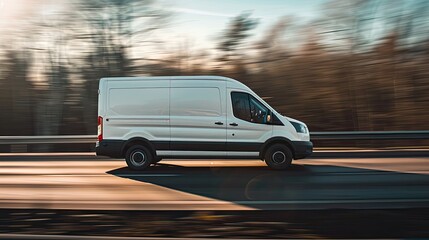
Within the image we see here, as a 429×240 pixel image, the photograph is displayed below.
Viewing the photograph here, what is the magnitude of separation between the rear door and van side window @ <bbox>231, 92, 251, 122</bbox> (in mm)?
243

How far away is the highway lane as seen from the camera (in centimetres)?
762

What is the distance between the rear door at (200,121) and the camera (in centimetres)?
1177

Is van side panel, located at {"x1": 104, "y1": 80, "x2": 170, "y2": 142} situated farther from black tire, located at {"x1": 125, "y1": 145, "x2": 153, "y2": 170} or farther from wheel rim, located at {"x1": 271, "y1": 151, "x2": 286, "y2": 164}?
wheel rim, located at {"x1": 271, "y1": 151, "x2": 286, "y2": 164}

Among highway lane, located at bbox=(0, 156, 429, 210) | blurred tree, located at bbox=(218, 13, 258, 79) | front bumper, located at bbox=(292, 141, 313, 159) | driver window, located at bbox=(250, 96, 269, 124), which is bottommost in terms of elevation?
highway lane, located at bbox=(0, 156, 429, 210)

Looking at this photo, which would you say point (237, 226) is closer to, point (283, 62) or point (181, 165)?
point (181, 165)

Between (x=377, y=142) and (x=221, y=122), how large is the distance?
1155cm

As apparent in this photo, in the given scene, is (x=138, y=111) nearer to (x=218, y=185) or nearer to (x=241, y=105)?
(x=241, y=105)

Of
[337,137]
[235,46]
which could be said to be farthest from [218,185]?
[235,46]

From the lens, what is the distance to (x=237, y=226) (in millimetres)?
5957

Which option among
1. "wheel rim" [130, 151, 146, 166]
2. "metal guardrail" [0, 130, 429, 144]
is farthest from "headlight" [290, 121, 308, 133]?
"metal guardrail" [0, 130, 429, 144]

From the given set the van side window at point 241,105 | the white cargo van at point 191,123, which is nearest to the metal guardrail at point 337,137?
the white cargo van at point 191,123

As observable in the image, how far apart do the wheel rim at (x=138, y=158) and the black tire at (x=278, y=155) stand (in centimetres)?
303

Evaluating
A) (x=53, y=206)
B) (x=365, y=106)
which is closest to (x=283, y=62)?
(x=365, y=106)

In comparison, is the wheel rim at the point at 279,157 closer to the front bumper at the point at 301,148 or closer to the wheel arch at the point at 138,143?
the front bumper at the point at 301,148
